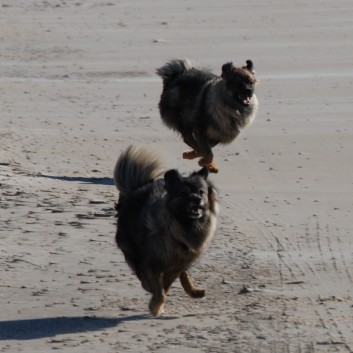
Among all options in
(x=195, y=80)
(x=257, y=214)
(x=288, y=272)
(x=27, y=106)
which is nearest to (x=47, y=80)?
(x=27, y=106)

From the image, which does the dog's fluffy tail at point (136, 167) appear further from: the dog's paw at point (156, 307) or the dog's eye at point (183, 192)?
the dog's paw at point (156, 307)

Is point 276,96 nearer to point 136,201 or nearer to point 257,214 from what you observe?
point 257,214

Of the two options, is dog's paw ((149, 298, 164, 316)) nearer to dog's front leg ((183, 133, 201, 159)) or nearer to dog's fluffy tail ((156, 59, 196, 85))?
dog's front leg ((183, 133, 201, 159))

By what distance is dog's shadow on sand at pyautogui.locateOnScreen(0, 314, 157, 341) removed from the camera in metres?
9.10

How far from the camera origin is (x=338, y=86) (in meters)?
19.5

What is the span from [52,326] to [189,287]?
1124mm

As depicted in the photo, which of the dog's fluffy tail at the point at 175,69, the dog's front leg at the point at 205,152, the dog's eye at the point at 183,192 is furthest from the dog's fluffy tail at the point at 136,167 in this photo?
the dog's fluffy tail at the point at 175,69

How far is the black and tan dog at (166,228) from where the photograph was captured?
30.8 feet

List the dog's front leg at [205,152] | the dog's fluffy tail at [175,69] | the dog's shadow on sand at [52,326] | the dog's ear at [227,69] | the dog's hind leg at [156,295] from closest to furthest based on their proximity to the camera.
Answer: the dog's shadow on sand at [52,326], the dog's hind leg at [156,295], the dog's front leg at [205,152], the dog's ear at [227,69], the dog's fluffy tail at [175,69]

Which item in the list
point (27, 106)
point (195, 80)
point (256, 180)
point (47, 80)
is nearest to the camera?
point (256, 180)

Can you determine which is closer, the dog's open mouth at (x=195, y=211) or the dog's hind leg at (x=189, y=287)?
the dog's open mouth at (x=195, y=211)

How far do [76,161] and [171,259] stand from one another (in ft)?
19.1

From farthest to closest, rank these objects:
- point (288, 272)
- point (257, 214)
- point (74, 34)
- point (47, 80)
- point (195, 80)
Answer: point (74, 34)
point (47, 80)
point (195, 80)
point (257, 214)
point (288, 272)

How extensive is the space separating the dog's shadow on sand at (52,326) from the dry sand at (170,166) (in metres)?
0.01
